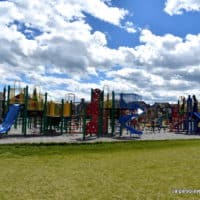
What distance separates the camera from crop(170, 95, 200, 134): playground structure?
37.5 meters

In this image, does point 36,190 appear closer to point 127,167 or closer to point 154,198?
point 154,198

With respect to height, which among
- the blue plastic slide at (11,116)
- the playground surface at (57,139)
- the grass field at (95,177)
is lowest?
the grass field at (95,177)

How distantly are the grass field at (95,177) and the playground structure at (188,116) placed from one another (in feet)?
78.3

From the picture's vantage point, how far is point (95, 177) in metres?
9.90

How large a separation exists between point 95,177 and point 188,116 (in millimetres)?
29975

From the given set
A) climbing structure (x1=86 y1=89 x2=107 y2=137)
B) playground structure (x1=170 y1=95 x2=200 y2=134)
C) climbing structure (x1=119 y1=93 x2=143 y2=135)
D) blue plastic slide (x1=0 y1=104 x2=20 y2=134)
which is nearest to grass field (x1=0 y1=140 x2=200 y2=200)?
blue plastic slide (x1=0 y1=104 x2=20 y2=134)

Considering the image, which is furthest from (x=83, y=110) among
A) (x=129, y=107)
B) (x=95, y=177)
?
(x=95, y=177)

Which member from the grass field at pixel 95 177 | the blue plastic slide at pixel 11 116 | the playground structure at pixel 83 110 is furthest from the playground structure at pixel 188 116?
the grass field at pixel 95 177

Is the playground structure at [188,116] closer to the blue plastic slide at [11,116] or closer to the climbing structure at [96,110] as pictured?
the climbing structure at [96,110]

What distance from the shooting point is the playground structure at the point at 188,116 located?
1478 inches

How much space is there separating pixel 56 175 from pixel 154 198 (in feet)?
11.3

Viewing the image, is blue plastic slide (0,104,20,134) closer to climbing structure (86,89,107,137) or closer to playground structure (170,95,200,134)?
climbing structure (86,89,107,137)

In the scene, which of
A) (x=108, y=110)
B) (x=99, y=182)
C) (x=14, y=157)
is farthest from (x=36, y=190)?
(x=108, y=110)

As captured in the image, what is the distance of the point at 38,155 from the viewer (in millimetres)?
15227
